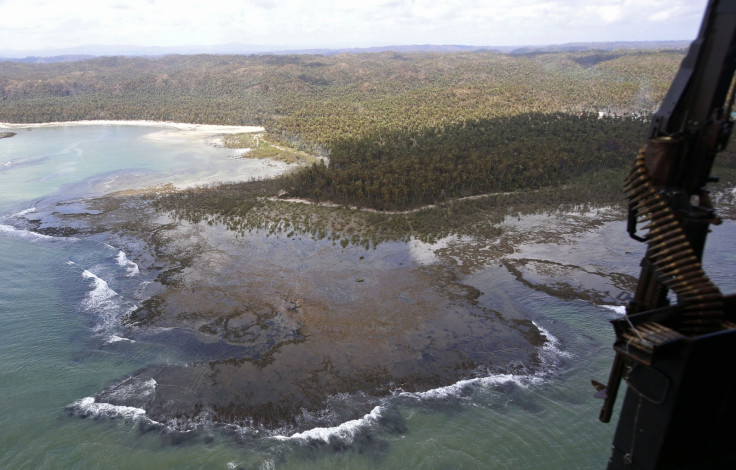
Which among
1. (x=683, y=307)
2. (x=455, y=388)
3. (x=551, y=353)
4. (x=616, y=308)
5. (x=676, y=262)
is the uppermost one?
(x=676, y=262)

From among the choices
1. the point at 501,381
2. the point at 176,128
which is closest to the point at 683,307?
the point at 501,381

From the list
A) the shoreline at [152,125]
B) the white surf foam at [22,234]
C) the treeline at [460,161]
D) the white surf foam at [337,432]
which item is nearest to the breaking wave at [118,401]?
the white surf foam at [337,432]

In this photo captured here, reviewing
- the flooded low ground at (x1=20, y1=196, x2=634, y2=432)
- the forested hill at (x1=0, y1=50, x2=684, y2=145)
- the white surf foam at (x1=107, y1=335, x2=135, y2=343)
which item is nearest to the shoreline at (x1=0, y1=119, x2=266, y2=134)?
the forested hill at (x1=0, y1=50, x2=684, y2=145)

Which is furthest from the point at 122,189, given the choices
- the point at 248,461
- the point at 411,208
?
the point at 248,461

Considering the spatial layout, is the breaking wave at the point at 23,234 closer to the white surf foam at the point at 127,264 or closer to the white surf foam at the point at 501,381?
the white surf foam at the point at 127,264

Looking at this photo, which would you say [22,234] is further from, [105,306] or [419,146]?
[419,146]

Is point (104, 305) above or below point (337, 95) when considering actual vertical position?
below
